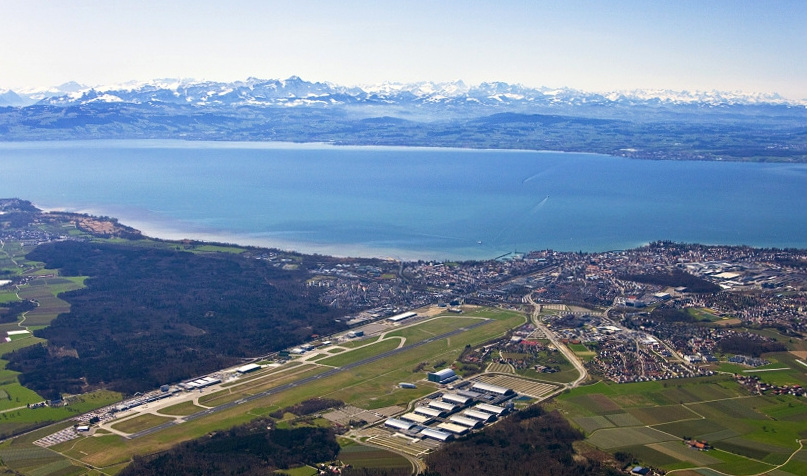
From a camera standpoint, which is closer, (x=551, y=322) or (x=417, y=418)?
(x=417, y=418)

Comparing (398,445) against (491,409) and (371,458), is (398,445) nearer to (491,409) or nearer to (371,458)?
(371,458)

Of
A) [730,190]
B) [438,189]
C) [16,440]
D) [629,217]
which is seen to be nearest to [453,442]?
A: [16,440]

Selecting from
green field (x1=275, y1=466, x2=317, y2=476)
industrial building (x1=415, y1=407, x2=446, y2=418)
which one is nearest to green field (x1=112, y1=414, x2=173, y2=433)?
green field (x1=275, y1=466, x2=317, y2=476)

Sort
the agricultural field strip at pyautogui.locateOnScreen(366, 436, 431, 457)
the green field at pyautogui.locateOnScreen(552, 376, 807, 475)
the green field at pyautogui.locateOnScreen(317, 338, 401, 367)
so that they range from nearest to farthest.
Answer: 1. the green field at pyautogui.locateOnScreen(552, 376, 807, 475)
2. the agricultural field strip at pyautogui.locateOnScreen(366, 436, 431, 457)
3. the green field at pyautogui.locateOnScreen(317, 338, 401, 367)

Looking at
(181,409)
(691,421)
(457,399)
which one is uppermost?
(457,399)

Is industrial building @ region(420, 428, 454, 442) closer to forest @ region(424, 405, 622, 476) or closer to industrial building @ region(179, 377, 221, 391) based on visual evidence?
forest @ region(424, 405, 622, 476)

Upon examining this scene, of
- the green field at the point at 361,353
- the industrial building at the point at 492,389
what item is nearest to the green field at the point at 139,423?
the green field at the point at 361,353

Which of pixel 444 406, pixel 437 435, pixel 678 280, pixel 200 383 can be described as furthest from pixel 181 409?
pixel 678 280

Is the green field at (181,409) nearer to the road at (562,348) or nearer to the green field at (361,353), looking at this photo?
the green field at (361,353)
